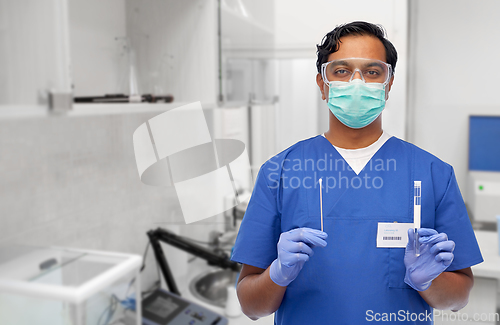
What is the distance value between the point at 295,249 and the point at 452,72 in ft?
2.48

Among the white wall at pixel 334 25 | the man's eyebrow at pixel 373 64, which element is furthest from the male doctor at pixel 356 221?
the white wall at pixel 334 25

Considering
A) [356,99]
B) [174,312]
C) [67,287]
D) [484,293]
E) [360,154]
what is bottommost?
[174,312]

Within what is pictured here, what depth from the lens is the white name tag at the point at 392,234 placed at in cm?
71

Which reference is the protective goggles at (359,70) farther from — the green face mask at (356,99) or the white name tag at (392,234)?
the white name tag at (392,234)

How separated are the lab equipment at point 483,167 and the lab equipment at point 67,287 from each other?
0.89 m

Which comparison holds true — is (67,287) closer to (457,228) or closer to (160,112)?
(160,112)

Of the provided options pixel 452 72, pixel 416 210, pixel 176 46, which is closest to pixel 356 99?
pixel 416 210

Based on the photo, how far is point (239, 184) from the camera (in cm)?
136

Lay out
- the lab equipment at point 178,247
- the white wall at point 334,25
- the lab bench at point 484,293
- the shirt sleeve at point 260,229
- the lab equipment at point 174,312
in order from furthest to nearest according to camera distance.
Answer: the lab equipment at point 178,247
the lab equipment at point 174,312
the white wall at point 334,25
the lab bench at point 484,293
the shirt sleeve at point 260,229

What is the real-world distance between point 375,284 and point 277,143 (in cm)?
78

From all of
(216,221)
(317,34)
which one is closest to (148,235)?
(216,221)

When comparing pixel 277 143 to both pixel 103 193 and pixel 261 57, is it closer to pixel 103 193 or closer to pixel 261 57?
pixel 261 57

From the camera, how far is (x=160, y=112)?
1.23 metres

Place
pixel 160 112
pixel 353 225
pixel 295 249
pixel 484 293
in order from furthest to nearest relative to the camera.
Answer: pixel 160 112 → pixel 484 293 → pixel 353 225 → pixel 295 249
